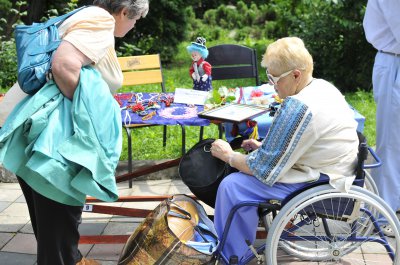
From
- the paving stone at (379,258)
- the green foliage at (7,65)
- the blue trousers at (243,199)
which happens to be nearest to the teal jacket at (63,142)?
the blue trousers at (243,199)

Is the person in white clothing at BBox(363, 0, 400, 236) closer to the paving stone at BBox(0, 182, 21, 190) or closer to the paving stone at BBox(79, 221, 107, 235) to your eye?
the paving stone at BBox(79, 221, 107, 235)

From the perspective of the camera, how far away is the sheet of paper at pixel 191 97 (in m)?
3.48

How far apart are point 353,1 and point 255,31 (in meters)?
5.66

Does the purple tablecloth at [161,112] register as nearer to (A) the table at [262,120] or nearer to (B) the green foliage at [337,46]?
(A) the table at [262,120]

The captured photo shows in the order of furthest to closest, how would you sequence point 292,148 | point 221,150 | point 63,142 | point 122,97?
point 122,97 < point 221,150 < point 292,148 < point 63,142

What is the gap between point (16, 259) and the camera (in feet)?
10.3

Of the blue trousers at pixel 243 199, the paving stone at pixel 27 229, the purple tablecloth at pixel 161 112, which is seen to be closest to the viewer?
the blue trousers at pixel 243 199

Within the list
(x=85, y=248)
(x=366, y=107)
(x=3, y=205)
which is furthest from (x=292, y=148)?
(x=366, y=107)

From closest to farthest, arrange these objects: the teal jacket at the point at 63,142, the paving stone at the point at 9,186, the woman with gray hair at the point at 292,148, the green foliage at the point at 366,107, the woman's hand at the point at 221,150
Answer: the teal jacket at the point at 63,142 → the woman with gray hair at the point at 292,148 → the woman's hand at the point at 221,150 → the paving stone at the point at 9,186 → the green foliage at the point at 366,107

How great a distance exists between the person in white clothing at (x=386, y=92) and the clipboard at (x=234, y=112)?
0.76m

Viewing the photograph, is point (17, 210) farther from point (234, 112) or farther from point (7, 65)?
point (7, 65)

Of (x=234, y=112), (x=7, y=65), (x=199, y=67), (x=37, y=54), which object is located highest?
(x=37, y=54)

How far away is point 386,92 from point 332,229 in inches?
35.8

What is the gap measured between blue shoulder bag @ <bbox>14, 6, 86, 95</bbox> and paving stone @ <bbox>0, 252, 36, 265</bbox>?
3.98ft
